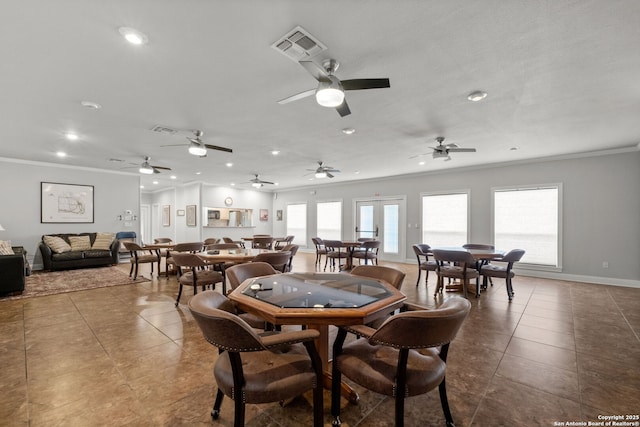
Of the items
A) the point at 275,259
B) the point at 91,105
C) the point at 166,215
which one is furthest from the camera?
the point at 166,215

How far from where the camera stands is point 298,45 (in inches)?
89.8

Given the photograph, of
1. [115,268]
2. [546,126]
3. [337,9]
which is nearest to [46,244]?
[115,268]

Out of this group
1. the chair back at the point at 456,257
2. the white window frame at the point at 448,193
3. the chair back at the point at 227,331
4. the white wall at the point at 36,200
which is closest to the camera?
the chair back at the point at 227,331

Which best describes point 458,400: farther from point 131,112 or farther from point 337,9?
point 131,112

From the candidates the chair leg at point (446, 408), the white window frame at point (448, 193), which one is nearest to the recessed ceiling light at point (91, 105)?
the chair leg at point (446, 408)

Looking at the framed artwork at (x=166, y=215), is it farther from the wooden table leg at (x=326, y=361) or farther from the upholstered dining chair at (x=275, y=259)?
the wooden table leg at (x=326, y=361)

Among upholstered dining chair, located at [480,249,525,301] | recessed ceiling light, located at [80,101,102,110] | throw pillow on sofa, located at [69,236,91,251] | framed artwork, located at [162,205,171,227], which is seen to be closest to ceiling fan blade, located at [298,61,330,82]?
recessed ceiling light, located at [80,101,102,110]

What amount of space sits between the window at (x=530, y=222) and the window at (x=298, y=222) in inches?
269

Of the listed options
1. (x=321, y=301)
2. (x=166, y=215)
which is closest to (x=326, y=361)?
(x=321, y=301)

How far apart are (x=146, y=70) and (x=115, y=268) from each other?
6259mm

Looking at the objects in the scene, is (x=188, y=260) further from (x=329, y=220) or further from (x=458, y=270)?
(x=329, y=220)

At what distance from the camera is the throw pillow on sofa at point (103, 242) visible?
Result: 7.39 metres

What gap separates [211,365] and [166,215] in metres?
11.5

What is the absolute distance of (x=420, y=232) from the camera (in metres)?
8.30
